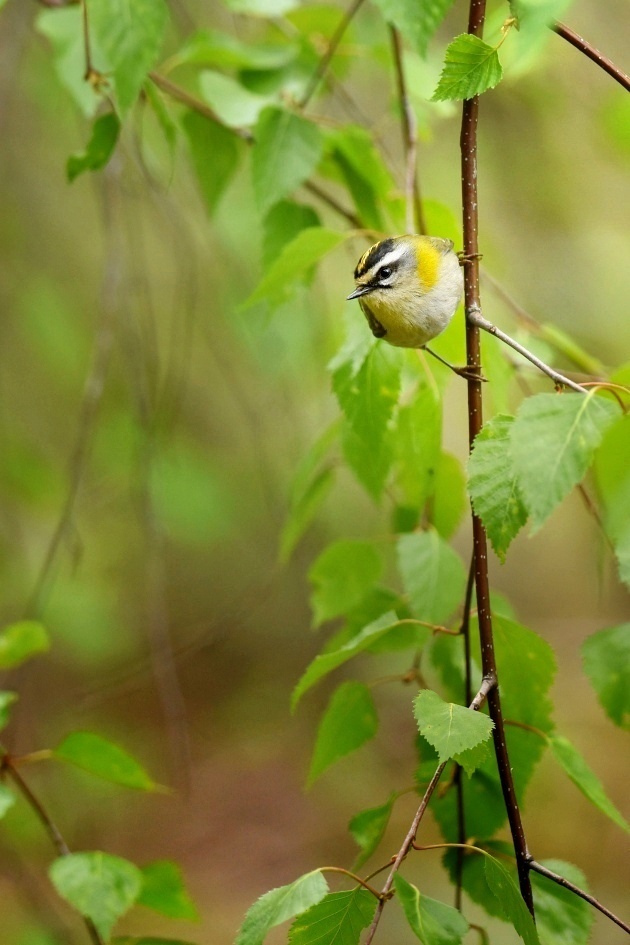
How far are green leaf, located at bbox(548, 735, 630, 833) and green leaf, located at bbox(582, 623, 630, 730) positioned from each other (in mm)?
105

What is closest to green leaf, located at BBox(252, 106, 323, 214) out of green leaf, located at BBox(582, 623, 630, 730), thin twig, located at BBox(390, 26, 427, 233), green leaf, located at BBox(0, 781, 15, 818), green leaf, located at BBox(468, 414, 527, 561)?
thin twig, located at BBox(390, 26, 427, 233)

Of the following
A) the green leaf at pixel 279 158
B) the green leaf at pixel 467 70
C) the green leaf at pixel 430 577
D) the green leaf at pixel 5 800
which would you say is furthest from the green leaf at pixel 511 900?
the green leaf at pixel 279 158

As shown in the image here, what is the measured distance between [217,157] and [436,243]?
0.50 m

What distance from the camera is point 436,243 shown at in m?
1.50

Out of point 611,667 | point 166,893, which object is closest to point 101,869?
point 166,893

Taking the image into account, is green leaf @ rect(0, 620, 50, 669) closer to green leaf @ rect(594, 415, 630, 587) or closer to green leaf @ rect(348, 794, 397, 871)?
green leaf @ rect(348, 794, 397, 871)

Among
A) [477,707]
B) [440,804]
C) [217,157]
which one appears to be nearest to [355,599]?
[440,804]

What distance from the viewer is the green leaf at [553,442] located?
0.80 m

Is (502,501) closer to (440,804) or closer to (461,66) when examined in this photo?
(461,66)

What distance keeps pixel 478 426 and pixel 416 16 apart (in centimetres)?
50

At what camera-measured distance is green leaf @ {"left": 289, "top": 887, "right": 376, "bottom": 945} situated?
89cm

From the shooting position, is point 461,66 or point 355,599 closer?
point 461,66

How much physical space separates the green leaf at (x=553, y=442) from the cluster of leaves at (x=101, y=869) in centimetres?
84

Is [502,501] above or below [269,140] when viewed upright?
below
